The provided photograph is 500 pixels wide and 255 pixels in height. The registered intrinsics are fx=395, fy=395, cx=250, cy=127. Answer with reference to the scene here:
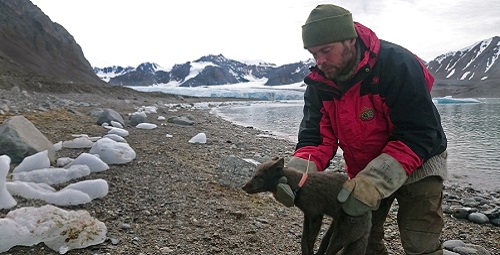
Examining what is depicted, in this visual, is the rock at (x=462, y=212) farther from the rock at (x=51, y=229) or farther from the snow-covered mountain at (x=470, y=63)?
the snow-covered mountain at (x=470, y=63)

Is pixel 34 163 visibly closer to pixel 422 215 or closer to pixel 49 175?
pixel 49 175

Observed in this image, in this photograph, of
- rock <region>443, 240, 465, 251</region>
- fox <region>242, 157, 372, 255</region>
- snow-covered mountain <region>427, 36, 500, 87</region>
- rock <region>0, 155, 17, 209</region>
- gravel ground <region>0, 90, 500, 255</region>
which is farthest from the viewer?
snow-covered mountain <region>427, 36, 500, 87</region>

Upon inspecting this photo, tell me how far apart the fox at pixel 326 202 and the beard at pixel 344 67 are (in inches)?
24.2

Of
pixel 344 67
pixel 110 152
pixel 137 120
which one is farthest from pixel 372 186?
pixel 137 120

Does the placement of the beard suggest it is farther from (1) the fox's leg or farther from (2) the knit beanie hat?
(1) the fox's leg

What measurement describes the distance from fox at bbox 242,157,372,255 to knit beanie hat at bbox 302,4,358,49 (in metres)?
0.78

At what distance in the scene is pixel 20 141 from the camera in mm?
5203

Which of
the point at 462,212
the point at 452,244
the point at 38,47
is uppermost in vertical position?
the point at 38,47

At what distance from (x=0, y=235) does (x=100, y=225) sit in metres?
0.74

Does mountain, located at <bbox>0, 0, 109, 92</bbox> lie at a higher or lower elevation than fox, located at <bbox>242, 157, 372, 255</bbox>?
higher

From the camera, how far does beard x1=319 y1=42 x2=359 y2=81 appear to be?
95.0 inches

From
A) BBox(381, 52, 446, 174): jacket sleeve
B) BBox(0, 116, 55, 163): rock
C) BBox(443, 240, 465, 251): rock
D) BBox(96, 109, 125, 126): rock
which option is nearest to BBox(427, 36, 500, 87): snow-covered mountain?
Answer: BBox(96, 109, 125, 126): rock

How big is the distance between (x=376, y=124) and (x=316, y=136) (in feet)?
1.59

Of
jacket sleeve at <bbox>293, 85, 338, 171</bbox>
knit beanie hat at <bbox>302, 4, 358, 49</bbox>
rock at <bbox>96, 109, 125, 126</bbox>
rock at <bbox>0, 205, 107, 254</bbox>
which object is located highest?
knit beanie hat at <bbox>302, 4, 358, 49</bbox>
